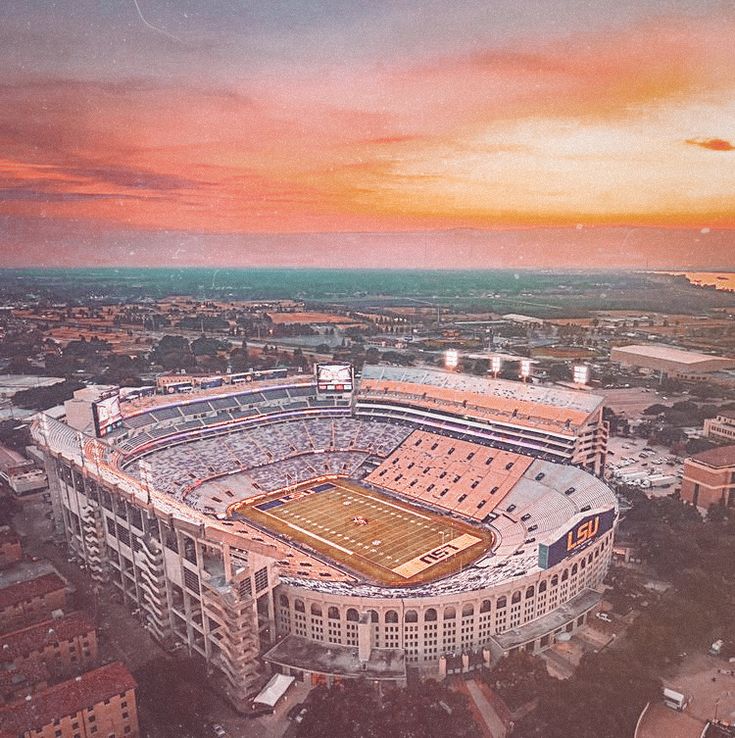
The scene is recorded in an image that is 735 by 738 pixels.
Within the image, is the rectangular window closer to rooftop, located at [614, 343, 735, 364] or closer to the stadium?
the stadium

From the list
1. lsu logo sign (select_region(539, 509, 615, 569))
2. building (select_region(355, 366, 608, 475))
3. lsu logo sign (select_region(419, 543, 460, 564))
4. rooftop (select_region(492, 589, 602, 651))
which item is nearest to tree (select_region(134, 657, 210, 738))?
rooftop (select_region(492, 589, 602, 651))

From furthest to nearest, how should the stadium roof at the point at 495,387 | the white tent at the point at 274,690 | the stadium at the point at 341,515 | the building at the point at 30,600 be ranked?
the stadium roof at the point at 495,387 → the building at the point at 30,600 → the stadium at the point at 341,515 → the white tent at the point at 274,690

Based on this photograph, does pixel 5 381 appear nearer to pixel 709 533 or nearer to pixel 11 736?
pixel 11 736

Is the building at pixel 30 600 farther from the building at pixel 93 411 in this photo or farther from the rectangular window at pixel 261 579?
the building at pixel 93 411

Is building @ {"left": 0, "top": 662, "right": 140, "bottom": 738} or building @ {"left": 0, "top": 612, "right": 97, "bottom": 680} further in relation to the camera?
building @ {"left": 0, "top": 612, "right": 97, "bottom": 680}

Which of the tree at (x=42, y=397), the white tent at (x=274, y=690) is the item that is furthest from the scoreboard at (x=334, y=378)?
the white tent at (x=274, y=690)

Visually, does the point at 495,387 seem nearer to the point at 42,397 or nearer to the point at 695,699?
the point at 695,699

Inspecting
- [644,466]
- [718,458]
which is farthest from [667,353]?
[718,458]
